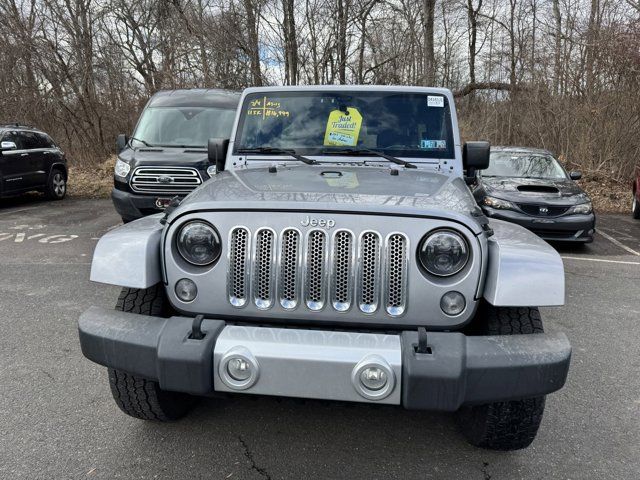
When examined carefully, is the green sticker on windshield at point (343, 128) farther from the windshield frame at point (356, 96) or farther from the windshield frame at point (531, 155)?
the windshield frame at point (531, 155)

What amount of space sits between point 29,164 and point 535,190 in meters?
10.2

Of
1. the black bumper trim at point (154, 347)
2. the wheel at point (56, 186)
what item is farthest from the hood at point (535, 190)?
the wheel at point (56, 186)

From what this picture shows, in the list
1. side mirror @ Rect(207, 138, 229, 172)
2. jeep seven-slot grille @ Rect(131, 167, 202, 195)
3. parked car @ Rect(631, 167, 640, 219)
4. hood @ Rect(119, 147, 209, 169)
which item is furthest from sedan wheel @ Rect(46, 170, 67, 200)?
parked car @ Rect(631, 167, 640, 219)

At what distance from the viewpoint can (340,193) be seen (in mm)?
2500

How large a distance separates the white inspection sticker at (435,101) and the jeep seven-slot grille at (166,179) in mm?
→ 4152

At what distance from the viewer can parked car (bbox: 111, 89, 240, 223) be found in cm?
A: 716

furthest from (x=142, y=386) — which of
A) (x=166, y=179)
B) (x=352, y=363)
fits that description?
(x=166, y=179)

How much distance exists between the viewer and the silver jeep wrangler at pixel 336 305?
6.56ft

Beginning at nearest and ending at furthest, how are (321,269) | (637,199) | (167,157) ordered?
1. (321,269)
2. (167,157)
3. (637,199)

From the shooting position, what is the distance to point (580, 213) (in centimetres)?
750

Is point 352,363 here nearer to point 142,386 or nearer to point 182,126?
point 142,386

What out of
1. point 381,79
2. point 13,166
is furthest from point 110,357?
point 381,79

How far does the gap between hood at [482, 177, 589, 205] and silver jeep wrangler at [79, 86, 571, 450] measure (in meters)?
5.28

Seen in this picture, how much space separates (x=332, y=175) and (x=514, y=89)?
1506 cm
